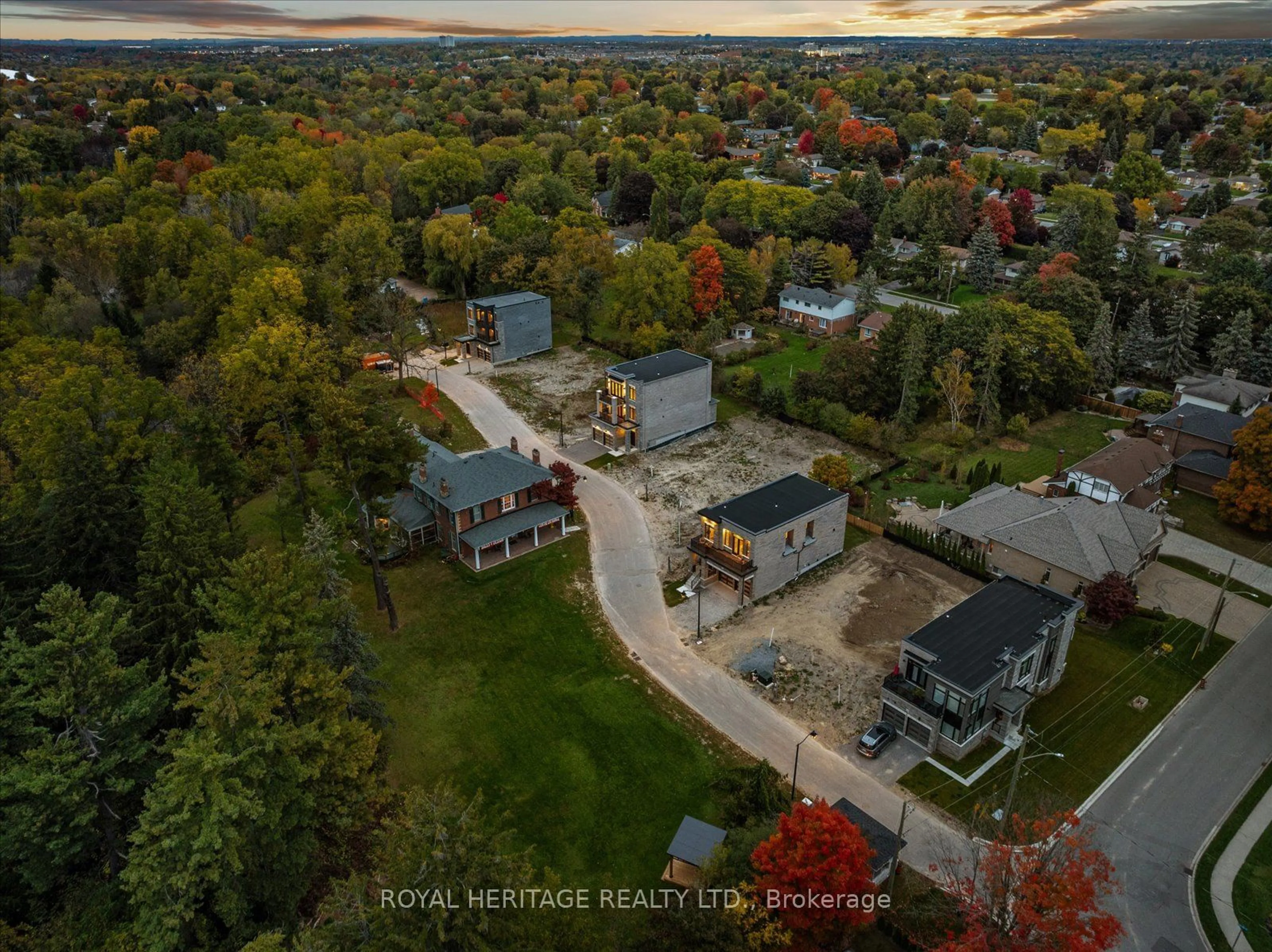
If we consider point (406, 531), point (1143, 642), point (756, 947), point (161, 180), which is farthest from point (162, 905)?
point (161, 180)

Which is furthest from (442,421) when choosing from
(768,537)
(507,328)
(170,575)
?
(170,575)

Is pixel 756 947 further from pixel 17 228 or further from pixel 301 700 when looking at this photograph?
pixel 17 228

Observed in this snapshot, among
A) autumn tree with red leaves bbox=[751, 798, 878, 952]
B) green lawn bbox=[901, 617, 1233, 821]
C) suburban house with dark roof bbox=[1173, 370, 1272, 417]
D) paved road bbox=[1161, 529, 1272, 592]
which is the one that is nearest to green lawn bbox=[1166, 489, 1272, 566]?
paved road bbox=[1161, 529, 1272, 592]

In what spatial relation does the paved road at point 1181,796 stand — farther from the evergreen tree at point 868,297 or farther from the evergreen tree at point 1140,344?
the evergreen tree at point 868,297

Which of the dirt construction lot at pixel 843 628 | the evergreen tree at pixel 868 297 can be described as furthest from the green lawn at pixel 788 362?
the dirt construction lot at pixel 843 628

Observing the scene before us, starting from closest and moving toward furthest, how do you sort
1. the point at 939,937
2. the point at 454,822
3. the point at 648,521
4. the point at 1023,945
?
1. the point at 454,822
2. the point at 1023,945
3. the point at 939,937
4. the point at 648,521

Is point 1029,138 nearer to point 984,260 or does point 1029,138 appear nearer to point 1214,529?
point 984,260
